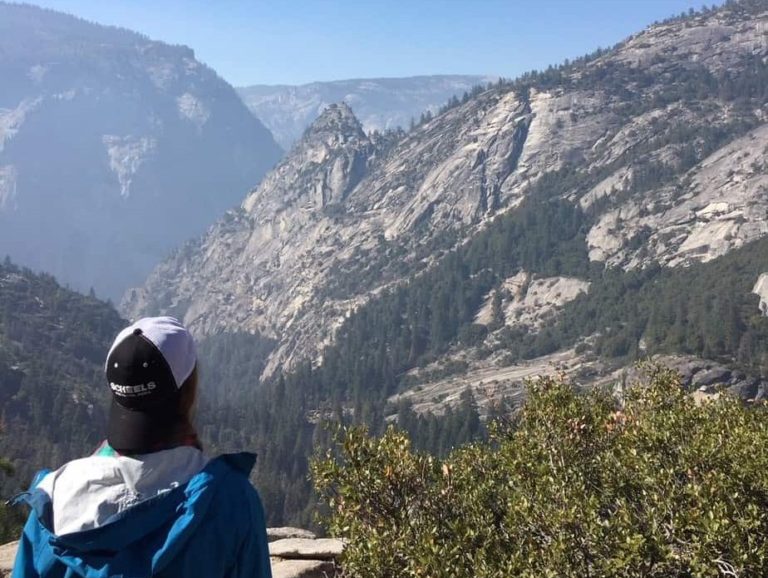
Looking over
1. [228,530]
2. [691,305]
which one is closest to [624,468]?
[228,530]

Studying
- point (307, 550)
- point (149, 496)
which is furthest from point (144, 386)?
point (307, 550)

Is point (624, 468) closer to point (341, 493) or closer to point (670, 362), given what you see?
point (341, 493)

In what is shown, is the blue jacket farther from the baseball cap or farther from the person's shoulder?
the baseball cap

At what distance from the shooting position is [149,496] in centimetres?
477

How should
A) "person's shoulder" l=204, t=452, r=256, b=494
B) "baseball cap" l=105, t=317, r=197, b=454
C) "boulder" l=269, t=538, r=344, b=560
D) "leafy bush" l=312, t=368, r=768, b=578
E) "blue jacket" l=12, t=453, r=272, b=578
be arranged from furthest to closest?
"boulder" l=269, t=538, r=344, b=560
"leafy bush" l=312, t=368, r=768, b=578
"baseball cap" l=105, t=317, r=197, b=454
"person's shoulder" l=204, t=452, r=256, b=494
"blue jacket" l=12, t=453, r=272, b=578

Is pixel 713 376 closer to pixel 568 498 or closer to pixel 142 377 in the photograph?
pixel 568 498

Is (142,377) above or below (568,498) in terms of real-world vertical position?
above

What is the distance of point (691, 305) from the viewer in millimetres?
167250

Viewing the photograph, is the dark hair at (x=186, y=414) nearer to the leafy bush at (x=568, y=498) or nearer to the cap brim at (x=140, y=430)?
the cap brim at (x=140, y=430)

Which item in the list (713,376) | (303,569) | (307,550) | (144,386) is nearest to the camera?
(144,386)

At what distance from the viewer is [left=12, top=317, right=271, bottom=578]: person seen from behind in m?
4.65

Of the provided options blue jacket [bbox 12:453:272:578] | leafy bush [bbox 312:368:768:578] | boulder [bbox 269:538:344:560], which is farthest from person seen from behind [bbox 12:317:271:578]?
boulder [bbox 269:538:344:560]

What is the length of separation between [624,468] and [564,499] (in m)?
4.19

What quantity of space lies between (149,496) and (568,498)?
42.2ft
